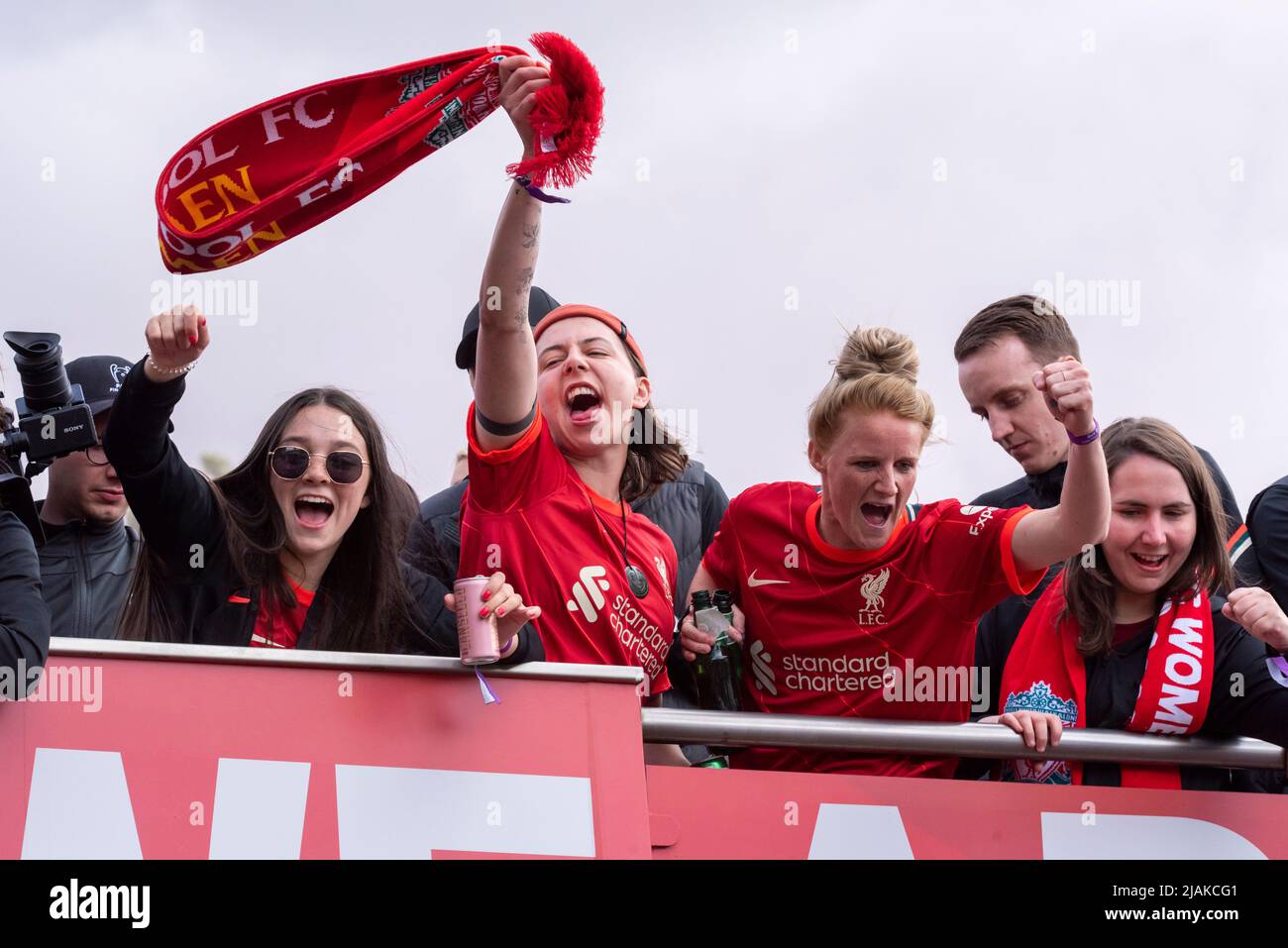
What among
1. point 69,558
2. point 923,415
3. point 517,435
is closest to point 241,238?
point 517,435

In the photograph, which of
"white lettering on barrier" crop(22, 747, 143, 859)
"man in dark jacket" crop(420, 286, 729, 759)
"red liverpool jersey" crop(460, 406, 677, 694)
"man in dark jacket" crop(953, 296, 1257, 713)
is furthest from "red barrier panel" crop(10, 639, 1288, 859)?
"man in dark jacket" crop(953, 296, 1257, 713)

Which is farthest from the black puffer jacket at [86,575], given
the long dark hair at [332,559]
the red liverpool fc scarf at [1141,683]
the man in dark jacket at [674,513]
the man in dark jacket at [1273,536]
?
the man in dark jacket at [1273,536]

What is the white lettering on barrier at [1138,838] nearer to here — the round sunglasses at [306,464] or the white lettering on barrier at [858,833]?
the white lettering on barrier at [858,833]

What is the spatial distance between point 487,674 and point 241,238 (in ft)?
4.70

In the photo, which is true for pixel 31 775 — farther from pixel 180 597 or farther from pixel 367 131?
pixel 367 131

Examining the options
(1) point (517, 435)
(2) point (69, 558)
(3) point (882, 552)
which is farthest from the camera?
(2) point (69, 558)

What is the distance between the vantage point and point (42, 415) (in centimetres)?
371

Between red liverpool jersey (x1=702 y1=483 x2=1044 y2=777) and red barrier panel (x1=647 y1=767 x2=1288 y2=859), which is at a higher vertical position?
red liverpool jersey (x1=702 y1=483 x2=1044 y2=777)

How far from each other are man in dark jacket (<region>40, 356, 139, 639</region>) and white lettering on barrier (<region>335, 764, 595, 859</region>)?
1.37 meters

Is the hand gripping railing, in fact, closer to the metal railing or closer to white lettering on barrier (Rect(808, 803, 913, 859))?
the metal railing

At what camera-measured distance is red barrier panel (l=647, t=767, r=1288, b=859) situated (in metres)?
3.44

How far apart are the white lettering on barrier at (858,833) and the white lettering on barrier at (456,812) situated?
2.01 feet

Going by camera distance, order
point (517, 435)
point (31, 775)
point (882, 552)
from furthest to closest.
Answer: point (882, 552) → point (517, 435) → point (31, 775)

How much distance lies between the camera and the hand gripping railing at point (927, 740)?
3482 millimetres
